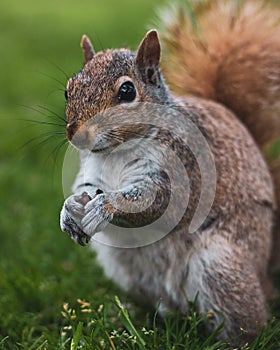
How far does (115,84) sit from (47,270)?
102 cm

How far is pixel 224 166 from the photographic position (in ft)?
5.99

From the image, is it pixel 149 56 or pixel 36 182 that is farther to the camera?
pixel 36 182

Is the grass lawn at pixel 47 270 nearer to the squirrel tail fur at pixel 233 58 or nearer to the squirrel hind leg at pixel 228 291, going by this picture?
the squirrel hind leg at pixel 228 291

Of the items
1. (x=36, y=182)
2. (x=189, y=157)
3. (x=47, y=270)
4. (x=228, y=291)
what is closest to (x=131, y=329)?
(x=228, y=291)

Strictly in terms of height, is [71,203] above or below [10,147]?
below

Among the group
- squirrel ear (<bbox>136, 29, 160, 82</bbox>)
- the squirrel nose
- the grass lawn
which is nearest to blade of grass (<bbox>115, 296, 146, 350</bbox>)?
the grass lawn

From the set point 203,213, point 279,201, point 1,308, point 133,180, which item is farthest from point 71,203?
point 279,201

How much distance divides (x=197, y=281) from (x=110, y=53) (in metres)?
0.72

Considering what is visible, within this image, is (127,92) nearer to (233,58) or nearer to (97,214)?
(97,214)

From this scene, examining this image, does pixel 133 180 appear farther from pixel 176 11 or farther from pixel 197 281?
pixel 176 11

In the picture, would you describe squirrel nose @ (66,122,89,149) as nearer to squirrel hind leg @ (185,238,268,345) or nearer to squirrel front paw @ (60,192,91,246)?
squirrel front paw @ (60,192,91,246)

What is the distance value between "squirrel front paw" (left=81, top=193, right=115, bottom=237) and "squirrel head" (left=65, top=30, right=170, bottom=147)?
0.20m

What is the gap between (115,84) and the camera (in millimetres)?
1529

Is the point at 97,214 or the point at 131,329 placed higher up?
the point at 97,214
